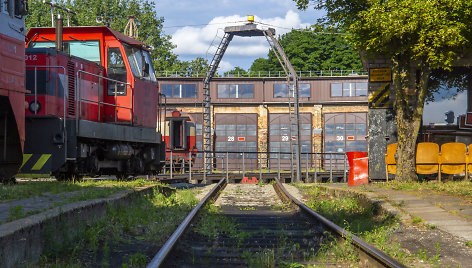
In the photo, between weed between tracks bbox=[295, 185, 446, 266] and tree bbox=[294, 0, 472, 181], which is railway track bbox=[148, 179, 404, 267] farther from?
tree bbox=[294, 0, 472, 181]

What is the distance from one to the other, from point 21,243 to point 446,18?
1139 cm

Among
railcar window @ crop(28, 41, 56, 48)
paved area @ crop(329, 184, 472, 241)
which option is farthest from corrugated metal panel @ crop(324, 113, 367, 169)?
railcar window @ crop(28, 41, 56, 48)

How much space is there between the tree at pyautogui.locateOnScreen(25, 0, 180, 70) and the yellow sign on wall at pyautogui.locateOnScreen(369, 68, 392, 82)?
151 ft

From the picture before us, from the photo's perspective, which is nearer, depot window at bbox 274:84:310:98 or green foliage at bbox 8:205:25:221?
green foliage at bbox 8:205:25:221

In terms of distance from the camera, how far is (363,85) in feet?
162

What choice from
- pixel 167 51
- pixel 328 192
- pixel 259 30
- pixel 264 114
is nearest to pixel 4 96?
pixel 328 192

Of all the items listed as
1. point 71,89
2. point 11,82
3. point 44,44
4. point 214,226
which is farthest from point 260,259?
point 44,44

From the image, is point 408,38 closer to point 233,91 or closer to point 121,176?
Result: point 121,176

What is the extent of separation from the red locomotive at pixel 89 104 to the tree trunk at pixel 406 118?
639 centimetres

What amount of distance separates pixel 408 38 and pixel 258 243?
9.11 m

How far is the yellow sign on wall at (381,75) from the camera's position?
52.1 feet

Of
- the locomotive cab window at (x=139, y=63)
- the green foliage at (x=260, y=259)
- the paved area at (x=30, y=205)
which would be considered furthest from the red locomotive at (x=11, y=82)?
the green foliage at (x=260, y=259)

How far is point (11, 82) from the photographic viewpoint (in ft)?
30.7

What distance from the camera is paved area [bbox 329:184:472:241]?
7270 millimetres
